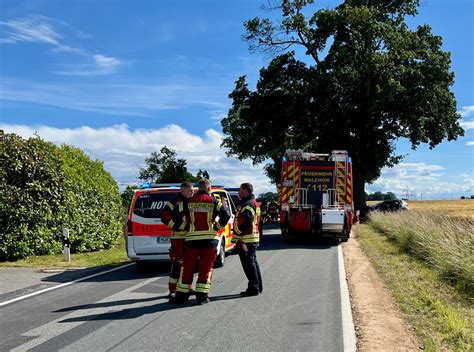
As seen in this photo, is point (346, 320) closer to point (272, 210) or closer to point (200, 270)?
point (200, 270)

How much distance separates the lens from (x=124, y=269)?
1206 cm

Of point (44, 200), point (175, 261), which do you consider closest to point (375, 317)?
point (175, 261)

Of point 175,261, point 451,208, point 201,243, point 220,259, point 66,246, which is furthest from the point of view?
point 451,208

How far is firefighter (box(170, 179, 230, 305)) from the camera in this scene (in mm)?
7812

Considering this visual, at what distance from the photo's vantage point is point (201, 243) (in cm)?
788

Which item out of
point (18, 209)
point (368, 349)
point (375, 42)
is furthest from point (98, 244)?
point (375, 42)

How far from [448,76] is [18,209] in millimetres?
27567

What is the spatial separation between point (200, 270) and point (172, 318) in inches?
43.9

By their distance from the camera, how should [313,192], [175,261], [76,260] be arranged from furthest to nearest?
1. [313,192]
2. [76,260]
3. [175,261]

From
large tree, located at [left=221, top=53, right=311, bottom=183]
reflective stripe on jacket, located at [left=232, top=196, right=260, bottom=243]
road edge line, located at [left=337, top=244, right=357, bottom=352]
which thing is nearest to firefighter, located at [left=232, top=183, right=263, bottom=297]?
reflective stripe on jacket, located at [left=232, top=196, right=260, bottom=243]

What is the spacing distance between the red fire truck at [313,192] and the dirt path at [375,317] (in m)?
6.66

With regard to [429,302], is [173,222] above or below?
above

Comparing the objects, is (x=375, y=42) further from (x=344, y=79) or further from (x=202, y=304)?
(x=202, y=304)

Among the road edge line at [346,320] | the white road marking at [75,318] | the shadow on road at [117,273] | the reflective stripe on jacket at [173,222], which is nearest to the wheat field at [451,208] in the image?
the road edge line at [346,320]
